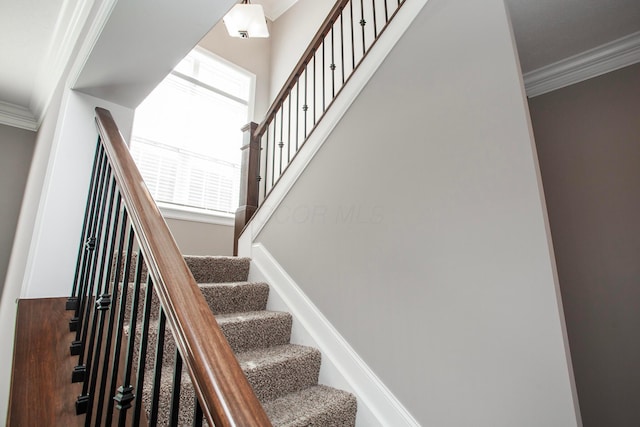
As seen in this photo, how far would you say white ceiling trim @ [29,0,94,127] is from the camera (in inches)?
60.6

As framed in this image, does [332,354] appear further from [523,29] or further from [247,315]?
[523,29]

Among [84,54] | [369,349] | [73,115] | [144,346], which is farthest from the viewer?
[369,349]

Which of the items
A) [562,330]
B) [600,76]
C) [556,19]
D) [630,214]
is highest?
[556,19]

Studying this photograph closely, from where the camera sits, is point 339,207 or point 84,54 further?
point 339,207

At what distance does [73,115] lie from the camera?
4.86ft

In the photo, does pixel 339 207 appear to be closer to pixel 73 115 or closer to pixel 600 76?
pixel 73 115

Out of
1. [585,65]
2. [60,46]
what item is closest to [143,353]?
[60,46]

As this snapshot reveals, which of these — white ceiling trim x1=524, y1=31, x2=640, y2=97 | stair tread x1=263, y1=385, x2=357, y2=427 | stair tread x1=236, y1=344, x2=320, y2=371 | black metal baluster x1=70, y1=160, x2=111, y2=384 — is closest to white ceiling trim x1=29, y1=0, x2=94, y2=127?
black metal baluster x1=70, y1=160, x2=111, y2=384

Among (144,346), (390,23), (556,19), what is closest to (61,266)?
(144,346)

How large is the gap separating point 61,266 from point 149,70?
35.7 inches

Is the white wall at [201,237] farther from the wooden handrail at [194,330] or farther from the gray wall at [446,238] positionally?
the wooden handrail at [194,330]

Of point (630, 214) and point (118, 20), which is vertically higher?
point (118, 20)

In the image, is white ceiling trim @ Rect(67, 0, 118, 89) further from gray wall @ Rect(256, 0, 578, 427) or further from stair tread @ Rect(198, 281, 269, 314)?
gray wall @ Rect(256, 0, 578, 427)

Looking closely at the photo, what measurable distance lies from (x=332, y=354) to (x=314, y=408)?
352mm
